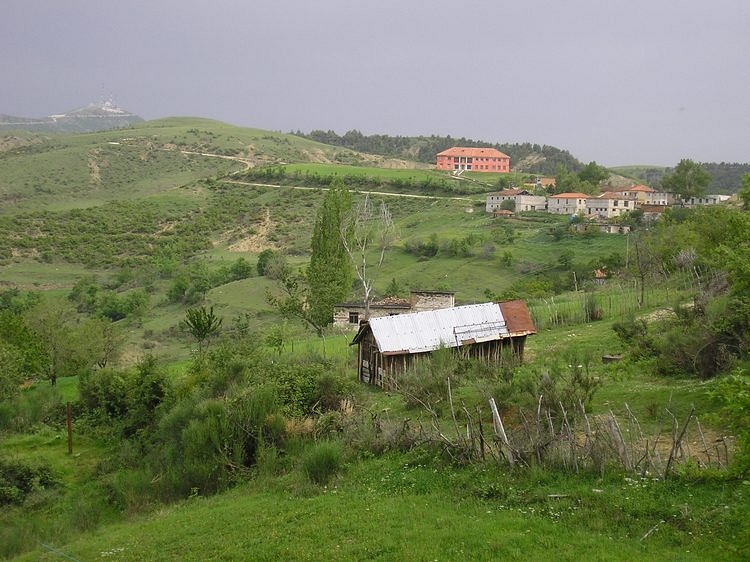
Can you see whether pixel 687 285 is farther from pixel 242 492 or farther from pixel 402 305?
pixel 242 492

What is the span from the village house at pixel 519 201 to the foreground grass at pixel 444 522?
6507 centimetres

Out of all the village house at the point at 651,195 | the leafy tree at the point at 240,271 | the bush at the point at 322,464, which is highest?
the village house at the point at 651,195

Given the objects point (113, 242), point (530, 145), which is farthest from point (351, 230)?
point (530, 145)

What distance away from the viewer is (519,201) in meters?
74.6

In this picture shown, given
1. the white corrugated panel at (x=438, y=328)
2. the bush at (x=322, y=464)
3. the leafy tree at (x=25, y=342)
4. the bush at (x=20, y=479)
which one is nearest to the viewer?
the bush at (x=322, y=464)

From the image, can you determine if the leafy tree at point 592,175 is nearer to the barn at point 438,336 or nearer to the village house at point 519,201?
the village house at point 519,201

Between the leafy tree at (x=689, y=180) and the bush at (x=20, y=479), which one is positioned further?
the leafy tree at (x=689, y=180)

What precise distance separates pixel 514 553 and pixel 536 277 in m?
38.3

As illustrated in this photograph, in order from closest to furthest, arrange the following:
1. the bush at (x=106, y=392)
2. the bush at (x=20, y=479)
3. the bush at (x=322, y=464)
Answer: the bush at (x=322, y=464) < the bush at (x=20, y=479) < the bush at (x=106, y=392)

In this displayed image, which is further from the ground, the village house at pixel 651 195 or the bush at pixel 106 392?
the village house at pixel 651 195

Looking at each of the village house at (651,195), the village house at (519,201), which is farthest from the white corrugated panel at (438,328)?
the village house at (651,195)

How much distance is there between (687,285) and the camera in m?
28.2

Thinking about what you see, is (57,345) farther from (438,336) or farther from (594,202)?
(594,202)

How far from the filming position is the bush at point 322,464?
1209cm
